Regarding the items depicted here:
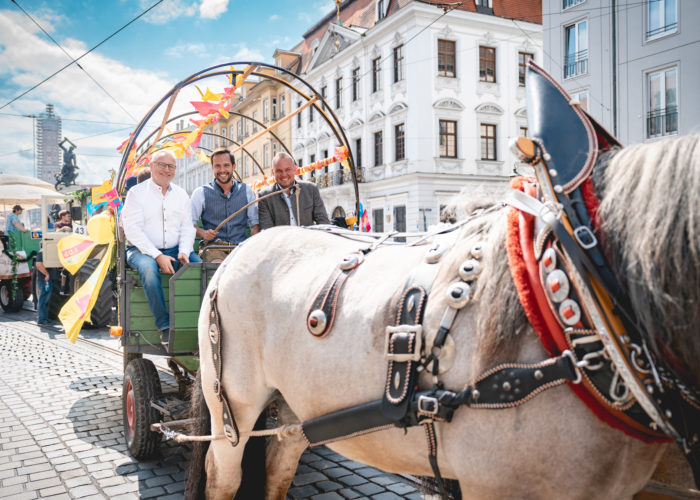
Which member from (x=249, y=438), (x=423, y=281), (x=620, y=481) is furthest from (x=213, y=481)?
(x=620, y=481)

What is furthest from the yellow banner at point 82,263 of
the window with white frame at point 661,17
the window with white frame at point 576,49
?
the window with white frame at point 576,49

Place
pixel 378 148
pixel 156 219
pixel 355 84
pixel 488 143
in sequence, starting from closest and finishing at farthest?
pixel 156 219, pixel 488 143, pixel 378 148, pixel 355 84

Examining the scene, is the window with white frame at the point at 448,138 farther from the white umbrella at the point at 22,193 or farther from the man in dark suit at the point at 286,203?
the man in dark suit at the point at 286,203

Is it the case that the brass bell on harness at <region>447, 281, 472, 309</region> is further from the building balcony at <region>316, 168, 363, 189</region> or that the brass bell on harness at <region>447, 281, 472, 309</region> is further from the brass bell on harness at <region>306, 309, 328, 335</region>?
the building balcony at <region>316, 168, 363, 189</region>

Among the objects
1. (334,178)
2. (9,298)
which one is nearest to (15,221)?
(9,298)

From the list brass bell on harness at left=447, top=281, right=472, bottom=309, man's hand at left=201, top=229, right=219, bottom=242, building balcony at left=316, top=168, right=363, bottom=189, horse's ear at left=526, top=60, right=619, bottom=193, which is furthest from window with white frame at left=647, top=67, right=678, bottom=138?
brass bell on harness at left=447, top=281, right=472, bottom=309

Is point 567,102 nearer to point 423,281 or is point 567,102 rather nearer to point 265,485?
point 423,281

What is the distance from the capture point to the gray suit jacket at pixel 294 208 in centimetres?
504

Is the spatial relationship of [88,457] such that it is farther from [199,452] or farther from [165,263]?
[199,452]

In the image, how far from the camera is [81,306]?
447cm

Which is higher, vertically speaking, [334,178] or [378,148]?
[378,148]

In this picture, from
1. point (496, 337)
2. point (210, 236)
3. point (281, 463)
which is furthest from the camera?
point (210, 236)

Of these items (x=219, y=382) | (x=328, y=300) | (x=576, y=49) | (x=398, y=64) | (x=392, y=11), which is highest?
(x=392, y=11)

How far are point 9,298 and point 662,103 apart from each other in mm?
18372
